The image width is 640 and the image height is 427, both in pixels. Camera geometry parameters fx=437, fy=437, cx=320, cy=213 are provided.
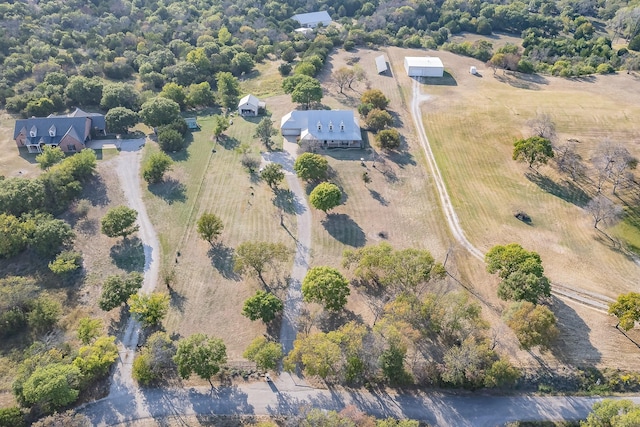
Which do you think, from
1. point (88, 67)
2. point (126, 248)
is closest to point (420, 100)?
point (126, 248)

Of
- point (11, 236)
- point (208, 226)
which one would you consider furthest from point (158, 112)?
point (208, 226)

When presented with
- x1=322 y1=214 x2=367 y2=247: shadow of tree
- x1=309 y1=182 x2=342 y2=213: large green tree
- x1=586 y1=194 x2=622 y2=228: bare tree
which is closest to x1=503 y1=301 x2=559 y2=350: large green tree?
x1=322 y1=214 x2=367 y2=247: shadow of tree

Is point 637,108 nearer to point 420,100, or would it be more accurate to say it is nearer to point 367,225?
point 420,100

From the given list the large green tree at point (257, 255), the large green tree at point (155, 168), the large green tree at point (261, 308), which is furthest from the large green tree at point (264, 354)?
the large green tree at point (155, 168)

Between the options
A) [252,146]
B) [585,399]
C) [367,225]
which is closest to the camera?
[585,399]

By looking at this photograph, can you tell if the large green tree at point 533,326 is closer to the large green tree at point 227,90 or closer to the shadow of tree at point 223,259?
the shadow of tree at point 223,259

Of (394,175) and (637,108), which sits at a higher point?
(637,108)

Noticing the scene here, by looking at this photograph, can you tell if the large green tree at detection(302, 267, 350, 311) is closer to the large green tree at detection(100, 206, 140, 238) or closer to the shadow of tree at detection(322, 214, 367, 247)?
the shadow of tree at detection(322, 214, 367, 247)
